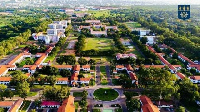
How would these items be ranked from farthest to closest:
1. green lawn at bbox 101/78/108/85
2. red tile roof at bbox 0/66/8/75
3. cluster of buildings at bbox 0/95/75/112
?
red tile roof at bbox 0/66/8/75 → green lawn at bbox 101/78/108/85 → cluster of buildings at bbox 0/95/75/112

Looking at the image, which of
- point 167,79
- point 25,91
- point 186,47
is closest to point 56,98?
point 25,91

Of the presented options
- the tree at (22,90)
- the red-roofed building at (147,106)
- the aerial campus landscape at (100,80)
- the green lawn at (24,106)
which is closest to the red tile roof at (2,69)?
the aerial campus landscape at (100,80)

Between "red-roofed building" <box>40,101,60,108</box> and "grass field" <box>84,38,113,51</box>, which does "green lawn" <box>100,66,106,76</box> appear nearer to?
"red-roofed building" <box>40,101,60,108</box>

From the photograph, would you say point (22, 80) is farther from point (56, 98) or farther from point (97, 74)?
A: point (97, 74)

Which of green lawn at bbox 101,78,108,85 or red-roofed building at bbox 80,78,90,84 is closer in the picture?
red-roofed building at bbox 80,78,90,84

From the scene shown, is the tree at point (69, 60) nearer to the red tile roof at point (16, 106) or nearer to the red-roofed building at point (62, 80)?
the red-roofed building at point (62, 80)

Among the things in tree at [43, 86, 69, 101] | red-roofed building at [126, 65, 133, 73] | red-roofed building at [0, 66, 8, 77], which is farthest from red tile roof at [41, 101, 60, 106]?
red-roofed building at [126, 65, 133, 73]
